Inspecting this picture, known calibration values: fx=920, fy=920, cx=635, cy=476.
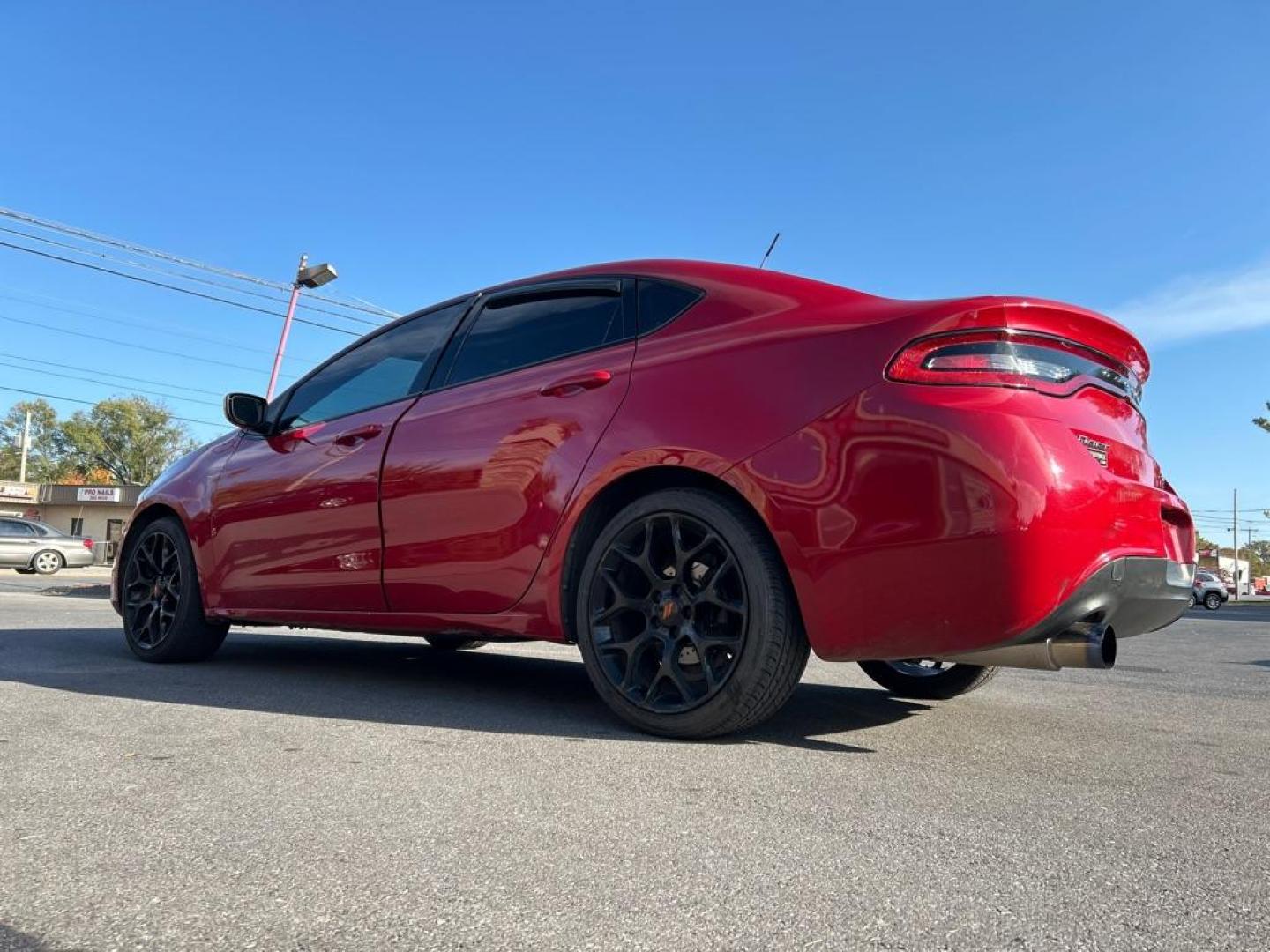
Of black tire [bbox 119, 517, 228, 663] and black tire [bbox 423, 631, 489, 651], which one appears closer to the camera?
black tire [bbox 119, 517, 228, 663]

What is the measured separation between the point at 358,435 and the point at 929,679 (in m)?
2.67

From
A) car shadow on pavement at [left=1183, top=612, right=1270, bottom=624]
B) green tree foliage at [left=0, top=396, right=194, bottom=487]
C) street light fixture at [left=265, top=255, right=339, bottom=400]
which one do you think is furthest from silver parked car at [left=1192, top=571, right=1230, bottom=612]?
green tree foliage at [left=0, top=396, right=194, bottom=487]

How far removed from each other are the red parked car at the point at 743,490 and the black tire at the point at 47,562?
2392 centimetres

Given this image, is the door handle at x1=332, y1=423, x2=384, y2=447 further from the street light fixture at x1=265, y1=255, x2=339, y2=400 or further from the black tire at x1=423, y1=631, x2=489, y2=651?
the street light fixture at x1=265, y1=255, x2=339, y2=400

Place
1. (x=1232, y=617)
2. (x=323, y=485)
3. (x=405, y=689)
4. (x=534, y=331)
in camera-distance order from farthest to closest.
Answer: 1. (x=1232, y=617)
2. (x=323, y=485)
3. (x=405, y=689)
4. (x=534, y=331)

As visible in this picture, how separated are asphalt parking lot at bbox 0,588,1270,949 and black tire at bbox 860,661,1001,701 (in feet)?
0.67

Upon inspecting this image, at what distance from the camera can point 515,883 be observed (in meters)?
1.60

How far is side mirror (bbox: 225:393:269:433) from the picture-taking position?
14.9 ft

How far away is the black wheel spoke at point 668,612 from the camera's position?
2.79 metres

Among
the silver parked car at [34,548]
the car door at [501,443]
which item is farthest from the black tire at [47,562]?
the car door at [501,443]

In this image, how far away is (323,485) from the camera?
4.02 meters

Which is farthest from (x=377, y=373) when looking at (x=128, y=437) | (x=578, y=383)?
(x=128, y=437)

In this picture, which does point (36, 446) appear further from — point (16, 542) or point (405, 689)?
point (405, 689)

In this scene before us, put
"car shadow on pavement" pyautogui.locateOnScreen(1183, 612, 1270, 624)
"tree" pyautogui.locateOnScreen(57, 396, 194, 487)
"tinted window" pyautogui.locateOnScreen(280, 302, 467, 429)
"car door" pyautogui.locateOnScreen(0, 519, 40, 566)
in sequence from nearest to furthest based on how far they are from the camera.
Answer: "tinted window" pyautogui.locateOnScreen(280, 302, 467, 429) → "car shadow on pavement" pyautogui.locateOnScreen(1183, 612, 1270, 624) → "car door" pyautogui.locateOnScreen(0, 519, 40, 566) → "tree" pyautogui.locateOnScreen(57, 396, 194, 487)
